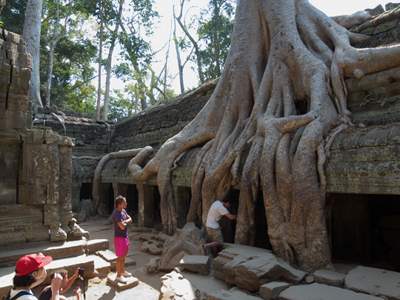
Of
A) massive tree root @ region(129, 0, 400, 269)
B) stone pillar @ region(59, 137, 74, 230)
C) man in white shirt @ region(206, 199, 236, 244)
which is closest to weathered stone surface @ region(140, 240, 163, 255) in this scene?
massive tree root @ region(129, 0, 400, 269)

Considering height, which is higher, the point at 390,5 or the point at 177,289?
the point at 390,5

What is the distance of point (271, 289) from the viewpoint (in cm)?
334

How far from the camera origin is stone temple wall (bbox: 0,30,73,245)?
4738 millimetres

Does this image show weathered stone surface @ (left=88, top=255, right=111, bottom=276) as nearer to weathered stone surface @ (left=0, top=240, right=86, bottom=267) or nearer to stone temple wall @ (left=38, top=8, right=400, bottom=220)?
weathered stone surface @ (left=0, top=240, right=86, bottom=267)

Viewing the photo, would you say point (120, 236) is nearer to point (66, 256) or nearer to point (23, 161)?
point (66, 256)

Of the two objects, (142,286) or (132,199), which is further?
(132,199)

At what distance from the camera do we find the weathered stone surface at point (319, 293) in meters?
3.04

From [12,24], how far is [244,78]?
14594 millimetres

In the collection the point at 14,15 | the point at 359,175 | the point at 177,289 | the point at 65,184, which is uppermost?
the point at 14,15

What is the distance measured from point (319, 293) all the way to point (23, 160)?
13.6ft

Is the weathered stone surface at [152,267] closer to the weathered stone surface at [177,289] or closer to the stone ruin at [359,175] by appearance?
the weathered stone surface at [177,289]

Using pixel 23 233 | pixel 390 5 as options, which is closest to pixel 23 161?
pixel 23 233

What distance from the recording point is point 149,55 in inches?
739

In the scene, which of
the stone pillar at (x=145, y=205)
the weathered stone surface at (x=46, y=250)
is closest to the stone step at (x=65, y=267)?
the weathered stone surface at (x=46, y=250)
